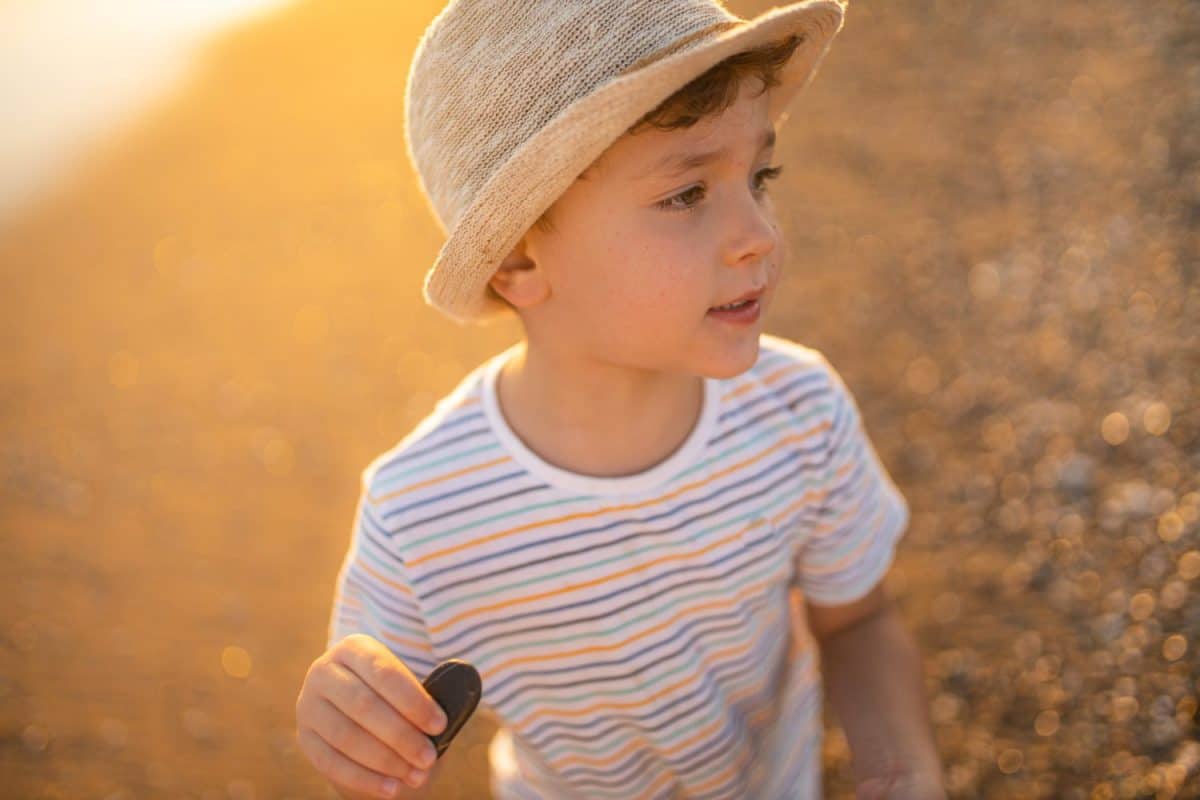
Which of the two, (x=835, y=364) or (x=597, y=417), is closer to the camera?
(x=597, y=417)

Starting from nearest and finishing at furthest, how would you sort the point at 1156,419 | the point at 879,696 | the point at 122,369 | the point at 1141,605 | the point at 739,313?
the point at 739,313 → the point at 879,696 → the point at 1141,605 → the point at 1156,419 → the point at 122,369


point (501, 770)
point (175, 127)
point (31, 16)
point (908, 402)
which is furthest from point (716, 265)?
point (31, 16)

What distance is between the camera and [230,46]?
11.4 meters

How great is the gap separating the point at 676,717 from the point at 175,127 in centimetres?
832

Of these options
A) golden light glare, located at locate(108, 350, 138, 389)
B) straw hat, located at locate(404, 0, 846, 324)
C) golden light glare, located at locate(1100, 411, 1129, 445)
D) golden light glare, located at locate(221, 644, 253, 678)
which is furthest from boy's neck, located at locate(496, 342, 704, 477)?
golden light glare, located at locate(108, 350, 138, 389)

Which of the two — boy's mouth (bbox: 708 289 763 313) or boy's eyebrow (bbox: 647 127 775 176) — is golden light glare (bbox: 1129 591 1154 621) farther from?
boy's eyebrow (bbox: 647 127 775 176)

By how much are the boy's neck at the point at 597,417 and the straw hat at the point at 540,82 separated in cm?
29

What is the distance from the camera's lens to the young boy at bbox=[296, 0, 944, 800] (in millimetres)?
1744

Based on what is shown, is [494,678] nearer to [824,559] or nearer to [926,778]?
[824,559]

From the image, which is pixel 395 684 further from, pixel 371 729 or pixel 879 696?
pixel 879 696

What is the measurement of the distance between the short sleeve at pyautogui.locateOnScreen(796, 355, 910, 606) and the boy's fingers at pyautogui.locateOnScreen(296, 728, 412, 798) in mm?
992

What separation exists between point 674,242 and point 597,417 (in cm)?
42

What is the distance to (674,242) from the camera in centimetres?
182

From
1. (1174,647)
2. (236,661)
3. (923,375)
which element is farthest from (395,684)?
(923,375)
